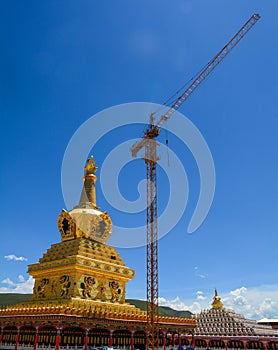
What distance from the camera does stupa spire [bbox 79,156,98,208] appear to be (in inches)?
2231

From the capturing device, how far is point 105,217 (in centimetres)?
5434

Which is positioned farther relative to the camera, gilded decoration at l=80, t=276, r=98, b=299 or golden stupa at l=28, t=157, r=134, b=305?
golden stupa at l=28, t=157, r=134, b=305

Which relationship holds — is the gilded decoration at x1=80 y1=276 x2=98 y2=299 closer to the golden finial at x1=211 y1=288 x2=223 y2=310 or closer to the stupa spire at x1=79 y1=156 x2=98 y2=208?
the stupa spire at x1=79 y1=156 x2=98 y2=208

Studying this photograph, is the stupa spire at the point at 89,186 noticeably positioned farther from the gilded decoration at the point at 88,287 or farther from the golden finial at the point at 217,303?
the golden finial at the point at 217,303

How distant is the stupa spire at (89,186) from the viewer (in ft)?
186

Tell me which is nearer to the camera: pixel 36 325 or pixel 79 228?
pixel 36 325

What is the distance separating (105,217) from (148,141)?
1406 cm

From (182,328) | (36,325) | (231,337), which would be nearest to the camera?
(36,325)

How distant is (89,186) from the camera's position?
5838 cm

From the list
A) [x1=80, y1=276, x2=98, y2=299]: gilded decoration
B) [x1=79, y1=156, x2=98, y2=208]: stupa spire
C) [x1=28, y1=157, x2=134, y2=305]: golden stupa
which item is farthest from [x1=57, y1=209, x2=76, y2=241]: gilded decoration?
[x1=80, y1=276, x2=98, y2=299]: gilded decoration

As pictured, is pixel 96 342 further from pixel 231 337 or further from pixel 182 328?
pixel 231 337

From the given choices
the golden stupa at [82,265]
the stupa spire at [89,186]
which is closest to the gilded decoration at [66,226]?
the golden stupa at [82,265]

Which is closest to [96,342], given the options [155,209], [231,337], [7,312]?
[7,312]

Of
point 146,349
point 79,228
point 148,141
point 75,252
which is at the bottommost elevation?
A: point 146,349
